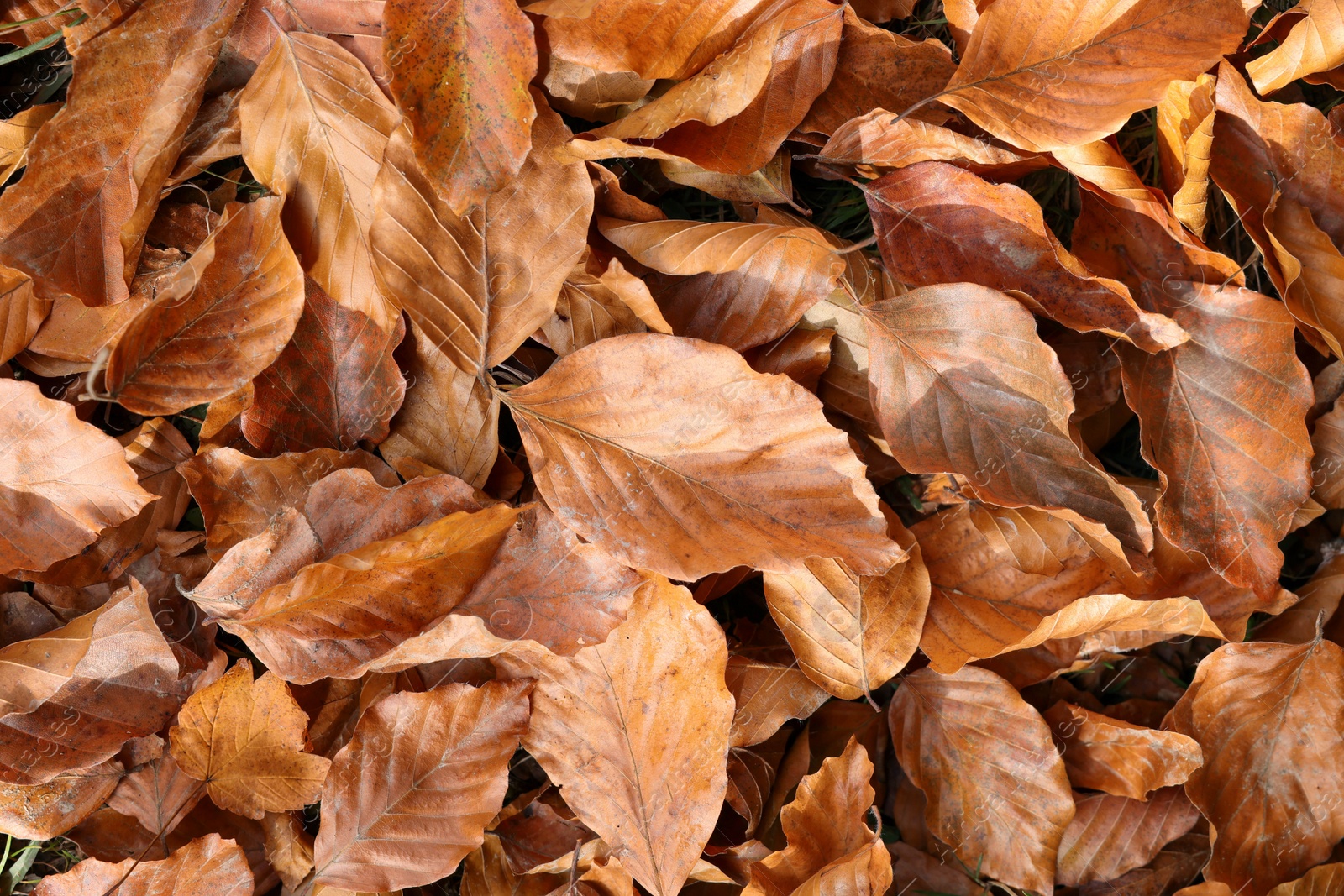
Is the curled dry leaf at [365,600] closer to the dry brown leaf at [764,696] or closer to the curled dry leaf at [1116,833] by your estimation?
the dry brown leaf at [764,696]

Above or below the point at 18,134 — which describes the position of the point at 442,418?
below

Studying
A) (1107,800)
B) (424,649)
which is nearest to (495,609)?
(424,649)

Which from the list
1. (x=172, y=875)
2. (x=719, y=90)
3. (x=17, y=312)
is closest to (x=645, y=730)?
(x=172, y=875)

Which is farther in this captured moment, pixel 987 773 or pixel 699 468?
pixel 987 773

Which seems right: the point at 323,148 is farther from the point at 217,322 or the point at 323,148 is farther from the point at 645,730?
the point at 645,730

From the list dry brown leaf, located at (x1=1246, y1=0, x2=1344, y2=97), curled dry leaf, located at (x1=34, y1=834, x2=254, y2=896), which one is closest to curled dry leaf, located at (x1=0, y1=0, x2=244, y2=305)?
curled dry leaf, located at (x1=34, y1=834, x2=254, y2=896)

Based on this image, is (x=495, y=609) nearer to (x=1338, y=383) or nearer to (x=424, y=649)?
(x=424, y=649)

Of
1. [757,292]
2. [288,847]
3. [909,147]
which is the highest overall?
[909,147]
